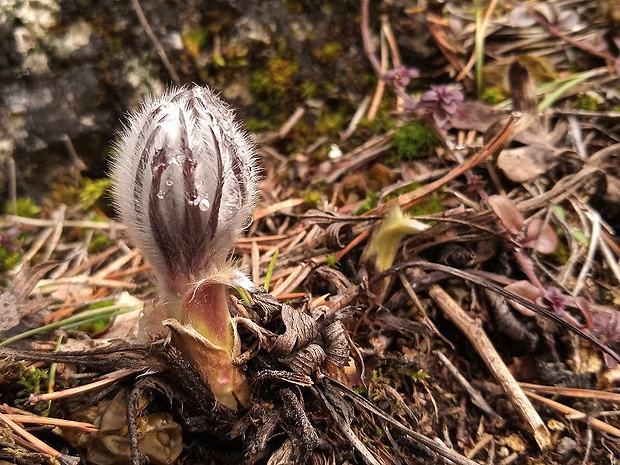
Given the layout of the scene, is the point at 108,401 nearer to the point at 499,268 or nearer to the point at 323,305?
the point at 323,305

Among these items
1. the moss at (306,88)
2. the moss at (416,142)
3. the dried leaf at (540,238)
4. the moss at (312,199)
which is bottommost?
the dried leaf at (540,238)

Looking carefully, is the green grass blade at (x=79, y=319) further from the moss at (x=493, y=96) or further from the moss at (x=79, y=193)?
the moss at (x=493, y=96)

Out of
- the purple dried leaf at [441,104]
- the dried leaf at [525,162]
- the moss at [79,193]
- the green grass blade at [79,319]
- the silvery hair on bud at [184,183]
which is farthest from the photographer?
the moss at [79,193]

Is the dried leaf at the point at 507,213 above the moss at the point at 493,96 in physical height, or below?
below

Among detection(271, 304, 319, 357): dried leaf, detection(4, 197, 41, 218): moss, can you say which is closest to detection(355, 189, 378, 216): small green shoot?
detection(271, 304, 319, 357): dried leaf

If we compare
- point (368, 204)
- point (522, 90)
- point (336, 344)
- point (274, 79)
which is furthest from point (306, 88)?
point (336, 344)

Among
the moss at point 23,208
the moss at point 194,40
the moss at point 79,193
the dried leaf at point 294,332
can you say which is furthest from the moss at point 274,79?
the dried leaf at point 294,332
